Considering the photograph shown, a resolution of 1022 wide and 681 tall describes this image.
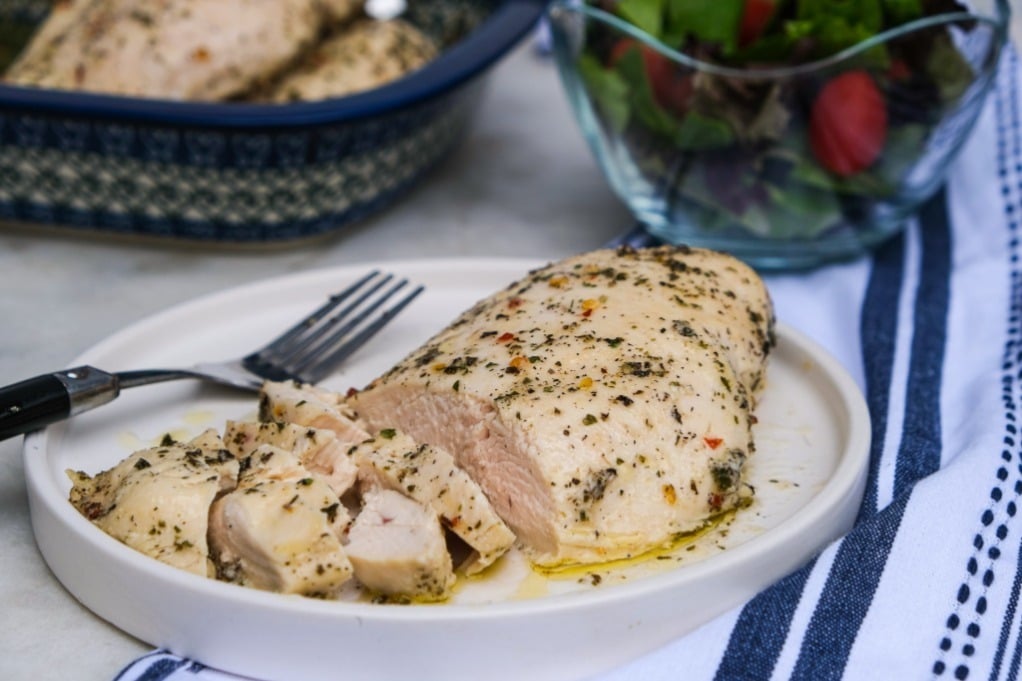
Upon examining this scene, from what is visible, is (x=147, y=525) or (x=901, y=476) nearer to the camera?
(x=147, y=525)

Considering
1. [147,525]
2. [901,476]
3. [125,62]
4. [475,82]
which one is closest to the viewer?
[147,525]

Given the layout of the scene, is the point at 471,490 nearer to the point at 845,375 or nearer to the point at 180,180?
the point at 845,375

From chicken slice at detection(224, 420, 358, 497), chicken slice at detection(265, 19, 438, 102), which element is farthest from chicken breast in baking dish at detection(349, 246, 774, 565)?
chicken slice at detection(265, 19, 438, 102)

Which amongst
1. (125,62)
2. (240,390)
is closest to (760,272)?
(240,390)

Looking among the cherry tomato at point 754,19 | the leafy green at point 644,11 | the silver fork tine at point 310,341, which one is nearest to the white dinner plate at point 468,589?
the silver fork tine at point 310,341

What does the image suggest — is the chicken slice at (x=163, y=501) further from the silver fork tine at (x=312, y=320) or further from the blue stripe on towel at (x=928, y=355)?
the blue stripe on towel at (x=928, y=355)

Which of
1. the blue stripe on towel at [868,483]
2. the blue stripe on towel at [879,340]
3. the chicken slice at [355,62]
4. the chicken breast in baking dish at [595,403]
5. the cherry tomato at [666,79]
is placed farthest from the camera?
the chicken slice at [355,62]

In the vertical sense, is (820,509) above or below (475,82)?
below

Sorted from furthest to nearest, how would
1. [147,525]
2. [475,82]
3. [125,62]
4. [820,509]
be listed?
[475,82] < [125,62] < [820,509] < [147,525]
